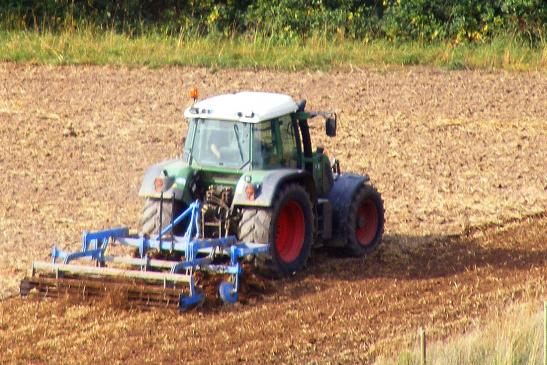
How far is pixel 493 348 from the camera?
10086mm

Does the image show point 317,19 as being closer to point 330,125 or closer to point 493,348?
point 330,125

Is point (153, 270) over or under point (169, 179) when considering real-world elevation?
under

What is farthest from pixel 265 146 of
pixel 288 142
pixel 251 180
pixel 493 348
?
pixel 493 348

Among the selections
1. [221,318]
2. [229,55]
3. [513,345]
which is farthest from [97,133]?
[513,345]

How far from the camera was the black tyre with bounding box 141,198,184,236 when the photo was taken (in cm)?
1277

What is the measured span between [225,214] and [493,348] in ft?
11.3

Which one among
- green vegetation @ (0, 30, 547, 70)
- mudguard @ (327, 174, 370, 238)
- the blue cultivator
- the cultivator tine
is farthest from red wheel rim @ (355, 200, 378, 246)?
green vegetation @ (0, 30, 547, 70)

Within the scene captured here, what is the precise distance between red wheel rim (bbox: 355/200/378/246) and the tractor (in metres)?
0.16

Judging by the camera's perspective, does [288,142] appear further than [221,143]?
Yes

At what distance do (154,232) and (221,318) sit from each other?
1.42 metres

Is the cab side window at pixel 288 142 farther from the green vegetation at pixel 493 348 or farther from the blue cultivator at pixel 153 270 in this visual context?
the green vegetation at pixel 493 348

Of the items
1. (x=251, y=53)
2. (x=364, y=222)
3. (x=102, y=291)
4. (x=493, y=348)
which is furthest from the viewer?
(x=251, y=53)

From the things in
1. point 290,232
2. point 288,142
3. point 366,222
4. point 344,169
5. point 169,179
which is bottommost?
point 344,169

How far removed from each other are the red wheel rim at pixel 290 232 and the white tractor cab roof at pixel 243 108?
0.87 m
